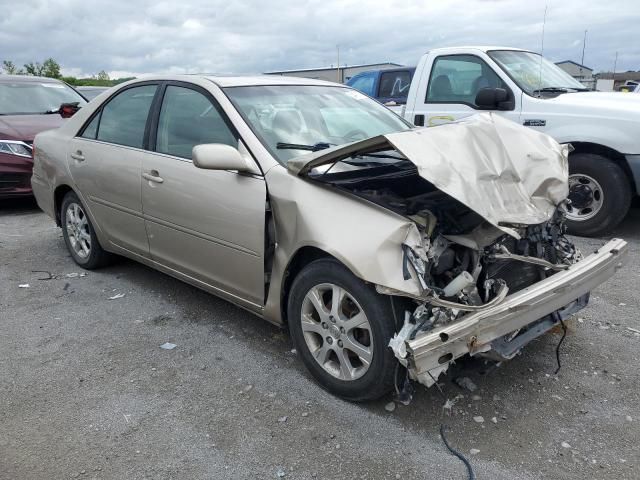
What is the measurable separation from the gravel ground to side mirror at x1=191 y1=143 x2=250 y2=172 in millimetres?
1203

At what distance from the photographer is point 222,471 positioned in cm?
241

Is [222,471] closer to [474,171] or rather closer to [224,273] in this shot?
[224,273]

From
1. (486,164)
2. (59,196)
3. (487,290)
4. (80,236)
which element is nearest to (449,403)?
(487,290)

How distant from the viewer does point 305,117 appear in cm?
360

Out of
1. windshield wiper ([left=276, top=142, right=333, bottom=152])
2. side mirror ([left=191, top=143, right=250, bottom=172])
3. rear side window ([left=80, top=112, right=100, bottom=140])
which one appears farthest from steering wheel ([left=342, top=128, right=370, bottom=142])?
rear side window ([left=80, top=112, right=100, bottom=140])

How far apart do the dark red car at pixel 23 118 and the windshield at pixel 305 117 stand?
4987 mm

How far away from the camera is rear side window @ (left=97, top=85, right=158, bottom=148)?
13.2 feet

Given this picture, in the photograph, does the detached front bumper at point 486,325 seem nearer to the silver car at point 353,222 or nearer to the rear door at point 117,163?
the silver car at point 353,222

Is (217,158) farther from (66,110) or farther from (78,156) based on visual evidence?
(66,110)

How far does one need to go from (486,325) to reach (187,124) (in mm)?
2404

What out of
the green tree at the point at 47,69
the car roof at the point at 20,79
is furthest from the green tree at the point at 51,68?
the car roof at the point at 20,79

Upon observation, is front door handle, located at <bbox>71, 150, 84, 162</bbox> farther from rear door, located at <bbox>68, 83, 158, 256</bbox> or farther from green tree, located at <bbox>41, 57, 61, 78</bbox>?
green tree, located at <bbox>41, 57, 61, 78</bbox>

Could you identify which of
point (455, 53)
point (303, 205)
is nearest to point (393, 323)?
point (303, 205)

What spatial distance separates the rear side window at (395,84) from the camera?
996 centimetres
